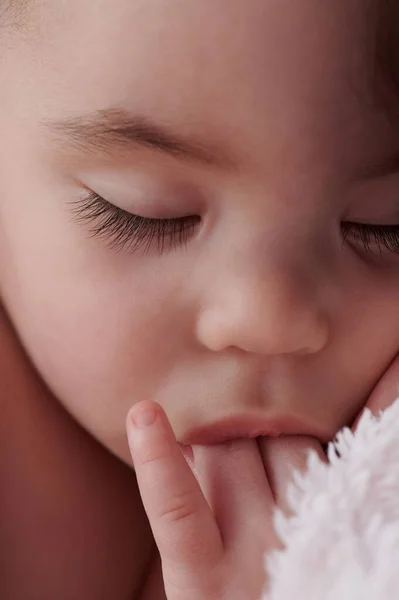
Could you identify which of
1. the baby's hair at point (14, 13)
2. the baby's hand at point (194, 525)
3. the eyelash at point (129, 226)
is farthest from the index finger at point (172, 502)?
the baby's hair at point (14, 13)

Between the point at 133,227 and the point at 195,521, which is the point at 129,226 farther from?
the point at 195,521

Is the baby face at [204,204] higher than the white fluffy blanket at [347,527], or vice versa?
the baby face at [204,204]

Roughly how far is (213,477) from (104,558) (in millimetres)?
265

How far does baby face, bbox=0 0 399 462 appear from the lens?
62 cm

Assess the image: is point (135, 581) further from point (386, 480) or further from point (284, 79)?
point (284, 79)

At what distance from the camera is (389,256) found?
75 cm

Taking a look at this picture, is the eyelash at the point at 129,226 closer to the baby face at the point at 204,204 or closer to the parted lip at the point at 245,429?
the baby face at the point at 204,204

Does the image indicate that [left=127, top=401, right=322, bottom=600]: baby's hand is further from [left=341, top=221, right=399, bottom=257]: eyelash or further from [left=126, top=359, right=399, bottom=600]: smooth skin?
[left=341, top=221, right=399, bottom=257]: eyelash

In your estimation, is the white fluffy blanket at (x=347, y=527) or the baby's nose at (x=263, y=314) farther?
the baby's nose at (x=263, y=314)

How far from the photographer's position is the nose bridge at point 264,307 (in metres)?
0.68

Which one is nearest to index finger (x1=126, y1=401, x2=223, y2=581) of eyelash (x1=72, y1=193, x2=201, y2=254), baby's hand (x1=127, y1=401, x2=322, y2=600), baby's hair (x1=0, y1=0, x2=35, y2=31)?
baby's hand (x1=127, y1=401, x2=322, y2=600)

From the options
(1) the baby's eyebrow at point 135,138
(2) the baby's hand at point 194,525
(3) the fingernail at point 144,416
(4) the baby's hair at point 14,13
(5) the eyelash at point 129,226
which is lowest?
(2) the baby's hand at point 194,525

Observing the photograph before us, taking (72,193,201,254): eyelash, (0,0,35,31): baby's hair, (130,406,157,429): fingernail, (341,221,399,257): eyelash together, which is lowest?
(130,406,157,429): fingernail

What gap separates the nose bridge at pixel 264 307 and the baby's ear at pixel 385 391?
0.35 feet
